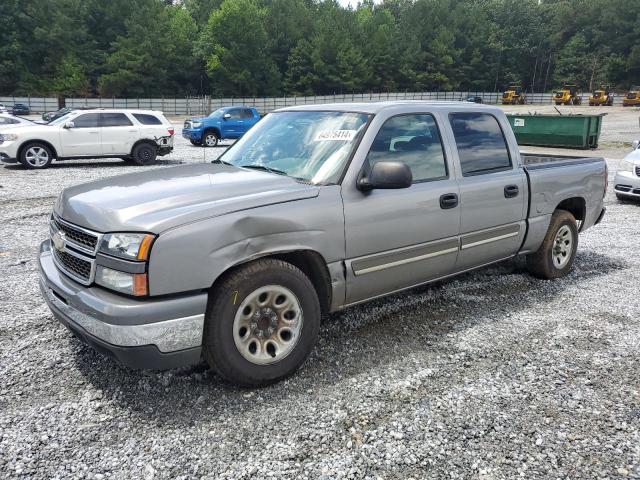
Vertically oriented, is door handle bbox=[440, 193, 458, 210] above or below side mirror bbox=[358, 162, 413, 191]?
below

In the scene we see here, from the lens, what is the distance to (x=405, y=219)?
12.2ft

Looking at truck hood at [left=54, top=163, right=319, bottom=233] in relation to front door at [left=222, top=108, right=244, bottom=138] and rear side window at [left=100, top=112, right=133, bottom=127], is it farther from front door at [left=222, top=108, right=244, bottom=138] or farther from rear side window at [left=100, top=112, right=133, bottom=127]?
front door at [left=222, top=108, right=244, bottom=138]

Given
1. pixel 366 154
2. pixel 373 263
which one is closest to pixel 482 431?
pixel 373 263

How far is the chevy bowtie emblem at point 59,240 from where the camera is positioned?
318 cm

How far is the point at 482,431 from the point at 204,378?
172cm

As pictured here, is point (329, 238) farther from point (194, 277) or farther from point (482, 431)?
point (482, 431)

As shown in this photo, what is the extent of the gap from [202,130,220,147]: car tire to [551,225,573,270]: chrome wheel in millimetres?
18008

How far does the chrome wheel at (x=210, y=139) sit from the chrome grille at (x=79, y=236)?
1889 cm

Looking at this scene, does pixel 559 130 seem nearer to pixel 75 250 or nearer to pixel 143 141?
pixel 143 141

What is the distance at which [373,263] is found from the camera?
3615mm

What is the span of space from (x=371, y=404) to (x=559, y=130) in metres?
20.9

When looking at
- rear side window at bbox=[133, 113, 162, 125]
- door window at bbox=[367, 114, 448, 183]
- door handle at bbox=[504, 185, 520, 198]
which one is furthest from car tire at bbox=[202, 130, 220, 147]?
door window at bbox=[367, 114, 448, 183]

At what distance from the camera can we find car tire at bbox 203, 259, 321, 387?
2934 millimetres

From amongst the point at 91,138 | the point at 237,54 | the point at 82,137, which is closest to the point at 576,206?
the point at 91,138
